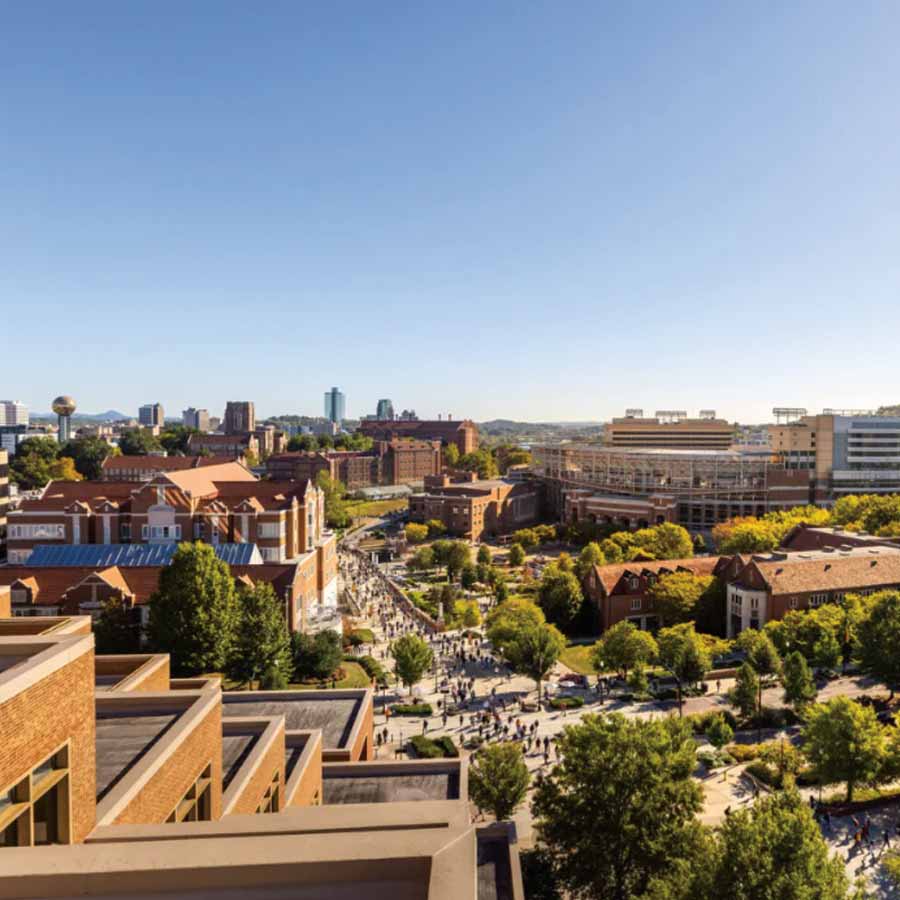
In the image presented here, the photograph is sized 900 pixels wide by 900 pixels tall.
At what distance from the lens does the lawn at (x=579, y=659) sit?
45.4 m

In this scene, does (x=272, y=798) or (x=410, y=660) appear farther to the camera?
(x=410, y=660)

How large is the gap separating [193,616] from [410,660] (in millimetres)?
12260

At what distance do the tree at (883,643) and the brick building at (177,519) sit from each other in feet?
122

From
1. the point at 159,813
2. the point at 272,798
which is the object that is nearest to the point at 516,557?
the point at 272,798

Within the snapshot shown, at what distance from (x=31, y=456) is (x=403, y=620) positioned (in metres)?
90.0

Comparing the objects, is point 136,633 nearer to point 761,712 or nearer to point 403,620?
point 403,620

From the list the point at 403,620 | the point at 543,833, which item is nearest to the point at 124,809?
the point at 543,833

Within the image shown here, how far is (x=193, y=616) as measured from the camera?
36219 millimetres

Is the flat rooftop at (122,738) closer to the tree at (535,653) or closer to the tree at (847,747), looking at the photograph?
the tree at (847,747)

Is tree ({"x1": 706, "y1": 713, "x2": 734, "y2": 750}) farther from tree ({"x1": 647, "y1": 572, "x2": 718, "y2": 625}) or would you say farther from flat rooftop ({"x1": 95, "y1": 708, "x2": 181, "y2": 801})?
flat rooftop ({"x1": 95, "y1": 708, "x2": 181, "y2": 801})

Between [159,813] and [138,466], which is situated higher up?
[138,466]

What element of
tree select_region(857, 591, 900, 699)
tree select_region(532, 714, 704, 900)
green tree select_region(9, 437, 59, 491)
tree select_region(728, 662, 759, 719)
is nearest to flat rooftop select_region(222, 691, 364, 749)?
tree select_region(532, 714, 704, 900)

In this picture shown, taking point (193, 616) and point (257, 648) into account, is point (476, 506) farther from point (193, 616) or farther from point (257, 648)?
point (193, 616)

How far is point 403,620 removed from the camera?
58.6m
